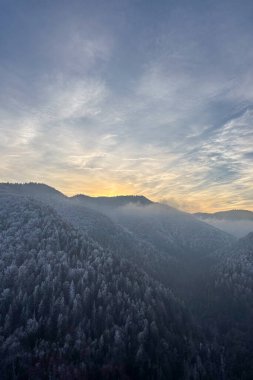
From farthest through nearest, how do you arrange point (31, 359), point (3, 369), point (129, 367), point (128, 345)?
1. point (128, 345)
2. point (129, 367)
3. point (31, 359)
4. point (3, 369)

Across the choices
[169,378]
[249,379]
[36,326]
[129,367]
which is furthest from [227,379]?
[36,326]

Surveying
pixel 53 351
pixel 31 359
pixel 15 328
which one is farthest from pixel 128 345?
pixel 15 328

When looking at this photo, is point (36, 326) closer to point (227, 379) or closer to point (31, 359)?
point (31, 359)

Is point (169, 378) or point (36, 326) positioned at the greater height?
point (36, 326)

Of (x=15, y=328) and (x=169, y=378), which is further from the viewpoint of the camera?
(x=15, y=328)

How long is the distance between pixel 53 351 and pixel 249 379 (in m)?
119

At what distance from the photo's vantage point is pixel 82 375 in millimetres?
170125

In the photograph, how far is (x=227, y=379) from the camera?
598 feet

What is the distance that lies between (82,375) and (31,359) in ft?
98.6

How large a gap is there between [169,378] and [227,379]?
35489mm

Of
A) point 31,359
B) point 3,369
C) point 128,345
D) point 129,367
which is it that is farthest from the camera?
point 128,345

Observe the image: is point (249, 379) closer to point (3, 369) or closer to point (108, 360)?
point (108, 360)

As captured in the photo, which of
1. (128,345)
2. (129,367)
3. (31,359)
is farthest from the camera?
(128,345)

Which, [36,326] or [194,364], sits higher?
[36,326]
